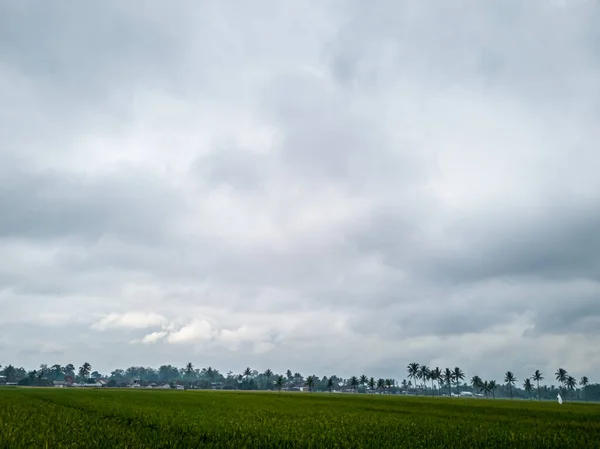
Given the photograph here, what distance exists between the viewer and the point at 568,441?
27.1 m

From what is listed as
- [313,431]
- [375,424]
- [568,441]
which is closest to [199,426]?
[313,431]

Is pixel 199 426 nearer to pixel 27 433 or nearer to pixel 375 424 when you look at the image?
pixel 27 433

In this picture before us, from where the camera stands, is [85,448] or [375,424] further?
[375,424]

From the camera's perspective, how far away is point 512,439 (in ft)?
91.0

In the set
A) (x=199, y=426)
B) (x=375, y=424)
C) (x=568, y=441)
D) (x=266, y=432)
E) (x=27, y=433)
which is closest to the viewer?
(x=27, y=433)

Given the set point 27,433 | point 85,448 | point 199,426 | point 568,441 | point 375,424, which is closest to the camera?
point 85,448

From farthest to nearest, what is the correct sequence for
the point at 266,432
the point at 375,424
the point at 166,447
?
the point at 375,424, the point at 266,432, the point at 166,447

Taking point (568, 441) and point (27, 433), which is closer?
point (27, 433)

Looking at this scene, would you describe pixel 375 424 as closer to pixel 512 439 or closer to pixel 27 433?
pixel 512 439

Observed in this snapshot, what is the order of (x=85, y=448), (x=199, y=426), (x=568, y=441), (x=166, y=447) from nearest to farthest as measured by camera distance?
(x=85, y=448), (x=166, y=447), (x=568, y=441), (x=199, y=426)

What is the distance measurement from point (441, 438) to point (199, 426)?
54.7 ft

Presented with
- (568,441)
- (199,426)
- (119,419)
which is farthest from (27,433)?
(568,441)

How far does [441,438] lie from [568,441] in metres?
7.66

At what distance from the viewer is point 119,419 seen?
37.5 meters
